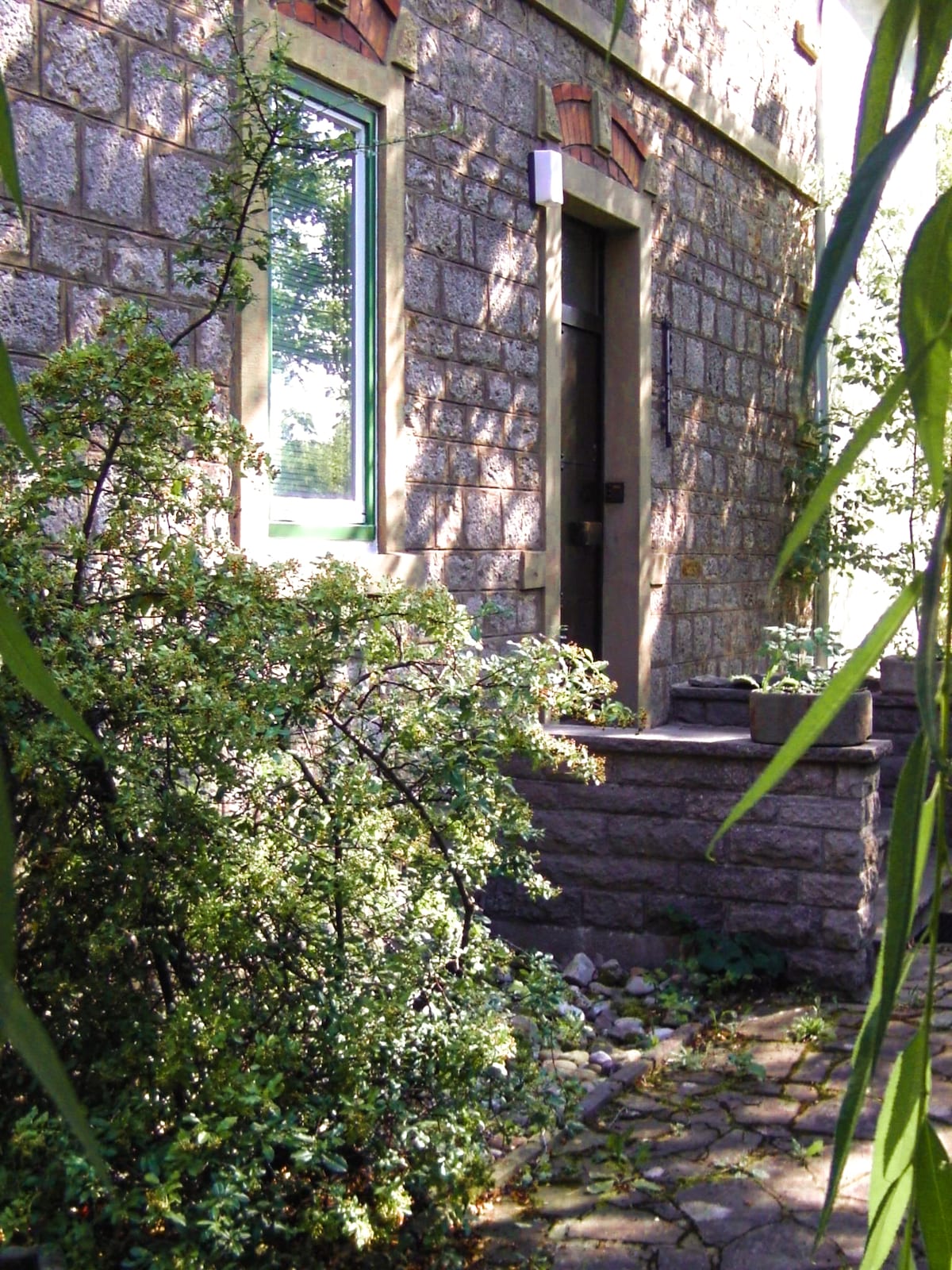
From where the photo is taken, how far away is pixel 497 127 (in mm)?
6875

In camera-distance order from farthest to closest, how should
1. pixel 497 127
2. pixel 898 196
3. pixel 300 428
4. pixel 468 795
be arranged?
pixel 898 196 → pixel 497 127 → pixel 300 428 → pixel 468 795

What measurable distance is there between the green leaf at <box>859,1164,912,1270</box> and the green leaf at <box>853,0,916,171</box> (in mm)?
793

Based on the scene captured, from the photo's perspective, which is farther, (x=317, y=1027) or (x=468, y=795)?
(x=468, y=795)

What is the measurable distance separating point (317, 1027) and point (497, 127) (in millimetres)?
4700

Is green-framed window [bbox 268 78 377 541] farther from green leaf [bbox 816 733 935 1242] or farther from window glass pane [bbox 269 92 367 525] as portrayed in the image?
green leaf [bbox 816 733 935 1242]

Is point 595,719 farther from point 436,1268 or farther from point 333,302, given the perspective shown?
point 333,302

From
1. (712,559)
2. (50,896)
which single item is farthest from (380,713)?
(712,559)

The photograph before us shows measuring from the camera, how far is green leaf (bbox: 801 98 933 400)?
92 cm

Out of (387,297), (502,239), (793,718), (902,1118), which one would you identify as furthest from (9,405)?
(502,239)

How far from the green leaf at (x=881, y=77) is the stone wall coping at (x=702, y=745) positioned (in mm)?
4851

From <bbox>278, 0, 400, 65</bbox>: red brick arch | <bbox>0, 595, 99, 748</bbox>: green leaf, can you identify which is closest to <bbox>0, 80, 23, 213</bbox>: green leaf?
<bbox>0, 595, 99, 748</bbox>: green leaf

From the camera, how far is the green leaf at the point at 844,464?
0.96m

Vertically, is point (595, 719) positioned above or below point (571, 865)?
above

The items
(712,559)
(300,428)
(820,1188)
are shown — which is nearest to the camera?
(820,1188)
